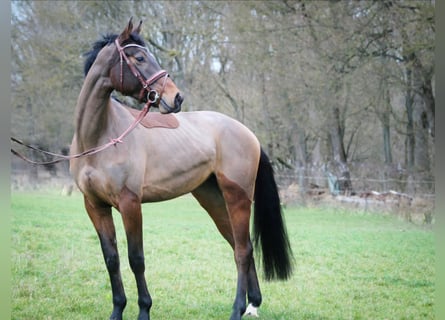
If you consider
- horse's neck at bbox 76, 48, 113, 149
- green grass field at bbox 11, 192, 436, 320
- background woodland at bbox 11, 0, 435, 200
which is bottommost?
green grass field at bbox 11, 192, 436, 320

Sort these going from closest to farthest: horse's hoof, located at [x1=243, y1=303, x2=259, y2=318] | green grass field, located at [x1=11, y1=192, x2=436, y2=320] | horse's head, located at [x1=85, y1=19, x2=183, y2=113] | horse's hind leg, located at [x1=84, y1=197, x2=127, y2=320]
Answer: horse's head, located at [x1=85, y1=19, x2=183, y2=113]
horse's hind leg, located at [x1=84, y1=197, x2=127, y2=320]
horse's hoof, located at [x1=243, y1=303, x2=259, y2=318]
green grass field, located at [x1=11, y1=192, x2=436, y2=320]

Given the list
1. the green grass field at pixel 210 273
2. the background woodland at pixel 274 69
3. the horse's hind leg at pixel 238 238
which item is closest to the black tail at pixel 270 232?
the horse's hind leg at pixel 238 238

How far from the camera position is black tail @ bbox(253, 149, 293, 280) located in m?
5.04

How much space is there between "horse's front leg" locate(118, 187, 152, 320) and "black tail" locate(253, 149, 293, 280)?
1.31 meters

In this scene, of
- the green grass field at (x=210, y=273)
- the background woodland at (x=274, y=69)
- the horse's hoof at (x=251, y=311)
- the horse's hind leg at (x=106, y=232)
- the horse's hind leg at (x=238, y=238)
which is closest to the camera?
the horse's hind leg at (x=106, y=232)

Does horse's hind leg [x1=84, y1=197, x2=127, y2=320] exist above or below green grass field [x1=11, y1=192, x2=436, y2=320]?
above

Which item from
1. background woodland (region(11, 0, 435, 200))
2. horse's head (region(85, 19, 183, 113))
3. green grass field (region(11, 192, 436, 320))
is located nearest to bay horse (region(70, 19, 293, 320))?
horse's head (region(85, 19, 183, 113))

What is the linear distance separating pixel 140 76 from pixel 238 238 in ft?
5.37

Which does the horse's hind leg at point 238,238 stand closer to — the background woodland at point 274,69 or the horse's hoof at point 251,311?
the horse's hoof at point 251,311

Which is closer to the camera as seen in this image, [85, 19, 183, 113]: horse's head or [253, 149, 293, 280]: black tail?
[85, 19, 183, 113]: horse's head

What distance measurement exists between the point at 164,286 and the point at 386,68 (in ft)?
38.0

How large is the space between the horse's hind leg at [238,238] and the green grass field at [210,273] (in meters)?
0.31

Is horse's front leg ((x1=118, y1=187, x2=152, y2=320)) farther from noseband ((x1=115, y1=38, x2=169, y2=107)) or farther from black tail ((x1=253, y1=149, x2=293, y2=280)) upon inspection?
black tail ((x1=253, y1=149, x2=293, y2=280))

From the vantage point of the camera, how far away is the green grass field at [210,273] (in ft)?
16.2
